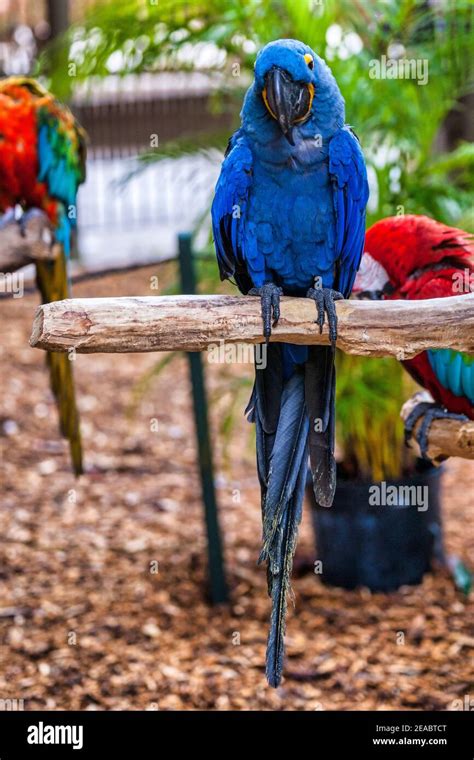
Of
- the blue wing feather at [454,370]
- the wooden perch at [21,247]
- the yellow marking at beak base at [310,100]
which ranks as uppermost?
the yellow marking at beak base at [310,100]

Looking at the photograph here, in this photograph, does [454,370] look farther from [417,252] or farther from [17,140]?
[17,140]

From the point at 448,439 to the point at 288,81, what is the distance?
103 centimetres

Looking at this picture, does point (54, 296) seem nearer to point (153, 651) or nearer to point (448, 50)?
point (153, 651)

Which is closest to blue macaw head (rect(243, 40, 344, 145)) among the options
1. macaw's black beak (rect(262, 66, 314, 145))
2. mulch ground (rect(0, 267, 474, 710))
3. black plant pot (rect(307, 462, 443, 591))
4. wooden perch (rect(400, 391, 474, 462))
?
macaw's black beak (rect(262, 66, 314, 145))

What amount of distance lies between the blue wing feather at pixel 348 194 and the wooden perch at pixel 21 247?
3.24 feet

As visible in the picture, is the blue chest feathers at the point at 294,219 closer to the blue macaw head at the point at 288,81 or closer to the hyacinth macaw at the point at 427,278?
the blue macaw head at the point at 288,81

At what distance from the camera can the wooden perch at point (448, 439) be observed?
6.15 feet

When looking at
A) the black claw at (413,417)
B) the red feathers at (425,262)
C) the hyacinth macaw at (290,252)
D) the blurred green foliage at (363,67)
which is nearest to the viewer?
the hyacinth macaw at (290,252)

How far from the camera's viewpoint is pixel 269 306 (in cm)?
152

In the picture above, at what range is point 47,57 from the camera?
2973 mm

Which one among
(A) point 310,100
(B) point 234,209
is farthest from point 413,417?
(A) point 310,100

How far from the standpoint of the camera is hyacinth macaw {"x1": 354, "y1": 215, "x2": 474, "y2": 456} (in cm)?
204

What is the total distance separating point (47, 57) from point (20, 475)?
1.85 meters

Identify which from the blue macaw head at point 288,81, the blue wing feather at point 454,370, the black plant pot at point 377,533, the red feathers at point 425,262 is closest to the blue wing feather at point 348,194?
the blue macaw head at point 288,81
